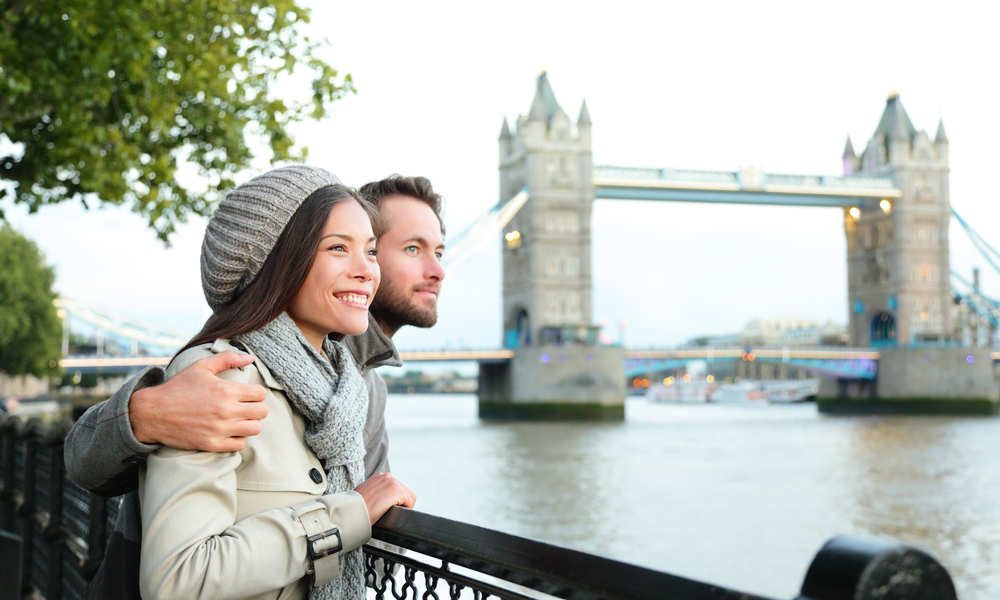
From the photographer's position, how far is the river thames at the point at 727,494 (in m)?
8.71

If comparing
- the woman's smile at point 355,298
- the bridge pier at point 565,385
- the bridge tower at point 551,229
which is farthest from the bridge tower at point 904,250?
the woman's smile at point 355,298

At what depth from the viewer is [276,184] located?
1123 millimetres

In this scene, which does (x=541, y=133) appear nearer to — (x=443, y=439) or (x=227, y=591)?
(x=443, y=439)

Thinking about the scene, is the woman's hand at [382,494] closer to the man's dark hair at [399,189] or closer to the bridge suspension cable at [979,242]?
the man's dark hair at [399,189]

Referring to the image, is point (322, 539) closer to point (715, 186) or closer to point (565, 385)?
point (565, 385)

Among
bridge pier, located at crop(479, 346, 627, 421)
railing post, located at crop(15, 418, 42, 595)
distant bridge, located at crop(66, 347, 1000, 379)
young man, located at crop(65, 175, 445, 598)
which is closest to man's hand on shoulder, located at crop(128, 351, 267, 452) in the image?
young man, located at crop(65, 175, 445, 598)

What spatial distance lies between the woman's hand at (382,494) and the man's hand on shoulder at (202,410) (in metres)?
0.18

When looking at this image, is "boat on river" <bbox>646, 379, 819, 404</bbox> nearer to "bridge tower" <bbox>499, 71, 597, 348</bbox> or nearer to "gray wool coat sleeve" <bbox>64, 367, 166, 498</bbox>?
"bridge tower" <bbox>499, 71, 597, 348</bbox>

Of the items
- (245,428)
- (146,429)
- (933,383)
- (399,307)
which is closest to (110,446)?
(146,429)

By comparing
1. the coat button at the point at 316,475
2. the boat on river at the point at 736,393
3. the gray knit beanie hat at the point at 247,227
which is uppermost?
the gray knit beanie hat at the point at 247,227

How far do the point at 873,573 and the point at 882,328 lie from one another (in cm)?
3981

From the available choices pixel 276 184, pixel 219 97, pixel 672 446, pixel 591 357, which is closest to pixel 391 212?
pixel 276 184

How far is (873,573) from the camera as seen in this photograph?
0.56m

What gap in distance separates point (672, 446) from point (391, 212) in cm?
1778
